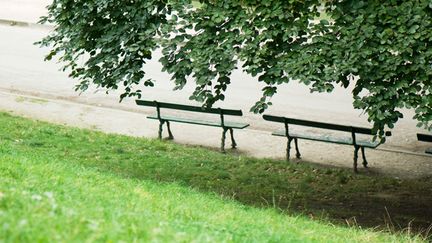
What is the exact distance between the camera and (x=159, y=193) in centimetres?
729

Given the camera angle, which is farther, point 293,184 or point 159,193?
point 293,184

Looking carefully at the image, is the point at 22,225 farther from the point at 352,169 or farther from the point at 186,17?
the point at 352,169

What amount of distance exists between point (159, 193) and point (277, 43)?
6.43 feet

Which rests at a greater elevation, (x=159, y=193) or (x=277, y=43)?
(x=277, y=43)

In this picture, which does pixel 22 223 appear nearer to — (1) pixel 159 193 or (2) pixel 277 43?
(1) pixel 159 193

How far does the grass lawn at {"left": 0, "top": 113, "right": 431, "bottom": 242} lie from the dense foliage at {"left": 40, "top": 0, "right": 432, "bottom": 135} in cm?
123

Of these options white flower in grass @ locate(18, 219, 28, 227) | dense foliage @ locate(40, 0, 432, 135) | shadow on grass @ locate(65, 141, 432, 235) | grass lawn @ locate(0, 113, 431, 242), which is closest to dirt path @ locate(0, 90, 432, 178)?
shadow on grass @ locate(65, 141, 432, 235)

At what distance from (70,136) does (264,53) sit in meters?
5.02

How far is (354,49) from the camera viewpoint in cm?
738

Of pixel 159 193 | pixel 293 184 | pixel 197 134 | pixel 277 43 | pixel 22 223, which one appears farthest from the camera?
pixel 197 134

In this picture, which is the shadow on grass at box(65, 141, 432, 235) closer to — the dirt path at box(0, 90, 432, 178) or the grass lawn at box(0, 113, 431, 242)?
the grass lawn at box(0, 113, 431, 242)

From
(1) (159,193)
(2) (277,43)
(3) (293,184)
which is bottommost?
(3) (293,184)

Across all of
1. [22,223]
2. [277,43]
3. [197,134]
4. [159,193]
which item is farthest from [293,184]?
[22,223]

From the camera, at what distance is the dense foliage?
7258mm
